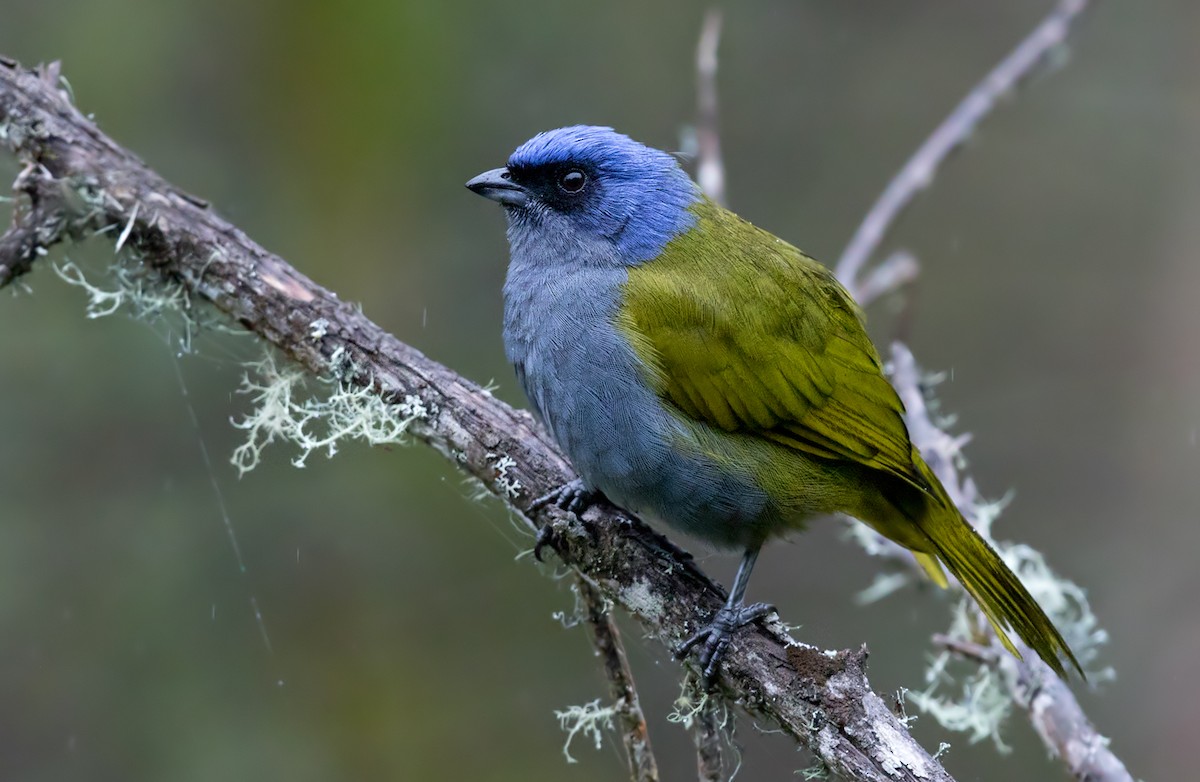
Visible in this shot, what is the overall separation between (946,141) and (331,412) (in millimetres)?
2457

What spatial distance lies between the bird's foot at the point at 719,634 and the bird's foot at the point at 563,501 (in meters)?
0.50

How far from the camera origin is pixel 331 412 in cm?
337

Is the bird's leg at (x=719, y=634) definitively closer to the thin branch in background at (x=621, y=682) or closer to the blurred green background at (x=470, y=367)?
the thin branch in background at (x=621, y=682)

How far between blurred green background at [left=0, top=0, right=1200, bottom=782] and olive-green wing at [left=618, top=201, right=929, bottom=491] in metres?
0.83

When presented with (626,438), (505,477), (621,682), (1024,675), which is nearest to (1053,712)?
(1024,675)

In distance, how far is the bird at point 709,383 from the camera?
10.8 feet

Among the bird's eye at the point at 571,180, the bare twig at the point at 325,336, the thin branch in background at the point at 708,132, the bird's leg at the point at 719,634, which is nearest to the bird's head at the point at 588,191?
the bird's eye at the point at 571,180

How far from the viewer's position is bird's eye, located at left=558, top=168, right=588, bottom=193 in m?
3.73

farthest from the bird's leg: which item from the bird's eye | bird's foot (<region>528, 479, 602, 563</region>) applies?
the bird's eye

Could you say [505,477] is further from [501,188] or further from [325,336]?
A: [501,188]

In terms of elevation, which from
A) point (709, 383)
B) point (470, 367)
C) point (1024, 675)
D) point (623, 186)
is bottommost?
point (1024, 675)

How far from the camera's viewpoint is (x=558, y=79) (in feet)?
21.0

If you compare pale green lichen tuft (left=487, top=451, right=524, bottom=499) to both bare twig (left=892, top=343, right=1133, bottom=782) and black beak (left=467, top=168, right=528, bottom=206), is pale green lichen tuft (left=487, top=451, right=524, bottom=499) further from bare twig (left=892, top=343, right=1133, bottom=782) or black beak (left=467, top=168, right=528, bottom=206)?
bare twig (left=892, top=343, right=1133, bottom=782)

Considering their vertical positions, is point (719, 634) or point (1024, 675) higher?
point (1024, 675)
